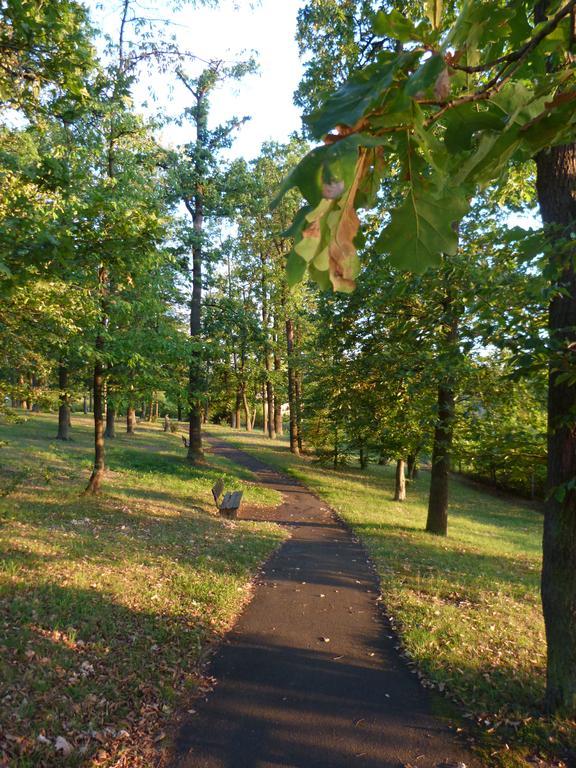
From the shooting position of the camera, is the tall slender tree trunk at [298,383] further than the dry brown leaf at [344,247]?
Yes

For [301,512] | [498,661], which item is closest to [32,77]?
[498,661]

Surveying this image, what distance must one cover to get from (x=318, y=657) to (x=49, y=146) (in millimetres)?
A: 9924

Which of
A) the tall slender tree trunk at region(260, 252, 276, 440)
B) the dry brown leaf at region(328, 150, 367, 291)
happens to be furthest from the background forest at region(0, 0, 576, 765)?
the tall slender tree trunk at region(260, 252, 276, 440)

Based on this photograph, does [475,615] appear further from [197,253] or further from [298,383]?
[298,383]

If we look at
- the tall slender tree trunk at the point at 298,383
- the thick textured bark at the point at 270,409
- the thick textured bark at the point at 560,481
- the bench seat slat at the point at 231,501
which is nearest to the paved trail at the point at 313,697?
the thick textured bark at the point at 560,481

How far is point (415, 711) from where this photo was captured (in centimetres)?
449

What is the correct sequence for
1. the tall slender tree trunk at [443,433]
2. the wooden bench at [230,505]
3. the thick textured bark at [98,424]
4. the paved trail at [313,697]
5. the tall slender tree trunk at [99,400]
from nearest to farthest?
the paved trail at [313,697]
the tall slender tree trunk at [443,433]
the tall slender tree trunk at [99,400]
the thick textured bark at [98,424]
the wooden bench at [230,505]

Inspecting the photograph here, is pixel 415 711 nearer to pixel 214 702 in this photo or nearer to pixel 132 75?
pixel 214 702

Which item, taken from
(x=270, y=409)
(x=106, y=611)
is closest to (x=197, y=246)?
(x=106, y=611)

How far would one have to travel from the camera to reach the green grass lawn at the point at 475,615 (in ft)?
13.9

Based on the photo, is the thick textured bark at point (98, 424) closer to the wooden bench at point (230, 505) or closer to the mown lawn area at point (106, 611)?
the mown lawn area at point (106, 611)

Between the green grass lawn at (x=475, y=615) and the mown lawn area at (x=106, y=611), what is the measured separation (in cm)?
257

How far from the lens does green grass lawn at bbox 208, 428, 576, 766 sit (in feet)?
13.9

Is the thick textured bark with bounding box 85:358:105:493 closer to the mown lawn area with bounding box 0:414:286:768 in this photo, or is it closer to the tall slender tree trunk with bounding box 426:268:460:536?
the mown lawn area with bounding box 0:414:286:768
